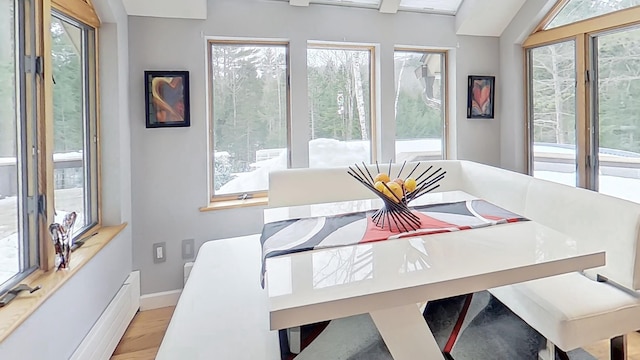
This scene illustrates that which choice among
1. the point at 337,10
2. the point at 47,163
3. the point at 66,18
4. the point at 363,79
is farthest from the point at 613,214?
the point at 66,18

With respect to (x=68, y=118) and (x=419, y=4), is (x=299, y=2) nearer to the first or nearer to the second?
(x=419, y=4)

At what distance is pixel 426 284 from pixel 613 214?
1252 mm

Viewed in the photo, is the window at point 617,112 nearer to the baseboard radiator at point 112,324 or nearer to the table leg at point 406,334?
the table leg at point 406,334

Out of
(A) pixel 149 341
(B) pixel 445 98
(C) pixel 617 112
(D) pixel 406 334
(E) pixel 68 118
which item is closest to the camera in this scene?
(D) pixel 406 334

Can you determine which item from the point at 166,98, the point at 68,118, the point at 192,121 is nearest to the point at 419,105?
the point at 192,121

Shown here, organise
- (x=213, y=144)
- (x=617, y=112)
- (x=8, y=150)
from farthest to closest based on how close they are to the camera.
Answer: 1. (x=213, y=144)
2. (x=617, y=112)
3. (x=8, y=150)

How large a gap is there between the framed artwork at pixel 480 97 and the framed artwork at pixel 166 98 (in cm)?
263

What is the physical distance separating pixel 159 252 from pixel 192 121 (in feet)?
3.48

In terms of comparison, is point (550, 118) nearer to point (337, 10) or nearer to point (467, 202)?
point (467, 202)

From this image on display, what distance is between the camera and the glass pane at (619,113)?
2.62 m

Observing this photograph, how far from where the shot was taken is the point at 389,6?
319cm

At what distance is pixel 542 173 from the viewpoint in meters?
3.47

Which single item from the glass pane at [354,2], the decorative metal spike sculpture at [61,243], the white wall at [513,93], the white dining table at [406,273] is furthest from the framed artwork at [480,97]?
the decorative metal spike sculpture at [61,243]

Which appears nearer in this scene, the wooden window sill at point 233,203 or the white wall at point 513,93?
the wooden window sill at point 233,203
